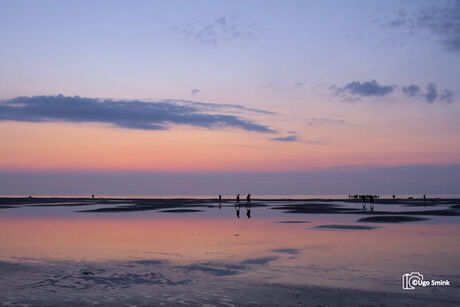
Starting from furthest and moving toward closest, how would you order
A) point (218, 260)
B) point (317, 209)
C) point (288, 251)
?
point (317, 209) → point (288, 251) → point (218, 260)

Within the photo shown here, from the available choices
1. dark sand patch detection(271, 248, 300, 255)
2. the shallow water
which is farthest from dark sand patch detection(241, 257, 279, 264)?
dark sand patch detection(271, 248, 300, 255)

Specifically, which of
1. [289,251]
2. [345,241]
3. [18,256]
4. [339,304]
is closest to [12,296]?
[18,256]

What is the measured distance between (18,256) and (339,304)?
52.5ft

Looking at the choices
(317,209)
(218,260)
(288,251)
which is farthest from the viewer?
(317,209)

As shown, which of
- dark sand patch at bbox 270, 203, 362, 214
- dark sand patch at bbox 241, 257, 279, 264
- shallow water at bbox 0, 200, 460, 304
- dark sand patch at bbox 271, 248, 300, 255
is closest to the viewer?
shallow water at bbox 0, 200, 460, 304

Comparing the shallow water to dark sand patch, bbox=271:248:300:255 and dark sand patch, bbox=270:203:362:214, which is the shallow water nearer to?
dark sand patch, bbox=271:248:300:255

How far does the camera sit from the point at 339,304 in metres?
12.0

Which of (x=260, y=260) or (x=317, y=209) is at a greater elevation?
(x=260, y=260)

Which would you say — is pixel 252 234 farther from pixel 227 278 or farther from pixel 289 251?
pixel 227 278

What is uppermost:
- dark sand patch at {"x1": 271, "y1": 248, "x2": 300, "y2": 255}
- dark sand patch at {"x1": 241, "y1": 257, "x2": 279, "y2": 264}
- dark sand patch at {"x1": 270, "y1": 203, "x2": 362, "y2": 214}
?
dark sand patch at {"x1": 241, "y1": 257, "x2": 279, "y2": 264}

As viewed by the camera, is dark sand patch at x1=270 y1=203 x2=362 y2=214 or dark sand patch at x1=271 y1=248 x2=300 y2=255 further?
dark sand patch at x1=270 y1=203 x2=362 y2=214

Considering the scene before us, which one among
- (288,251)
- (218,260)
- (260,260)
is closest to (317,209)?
(288,251)

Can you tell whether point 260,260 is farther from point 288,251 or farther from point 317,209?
point 317,209

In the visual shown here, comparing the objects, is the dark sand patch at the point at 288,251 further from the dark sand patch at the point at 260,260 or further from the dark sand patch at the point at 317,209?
the dark sand patch at the point at 317,209
